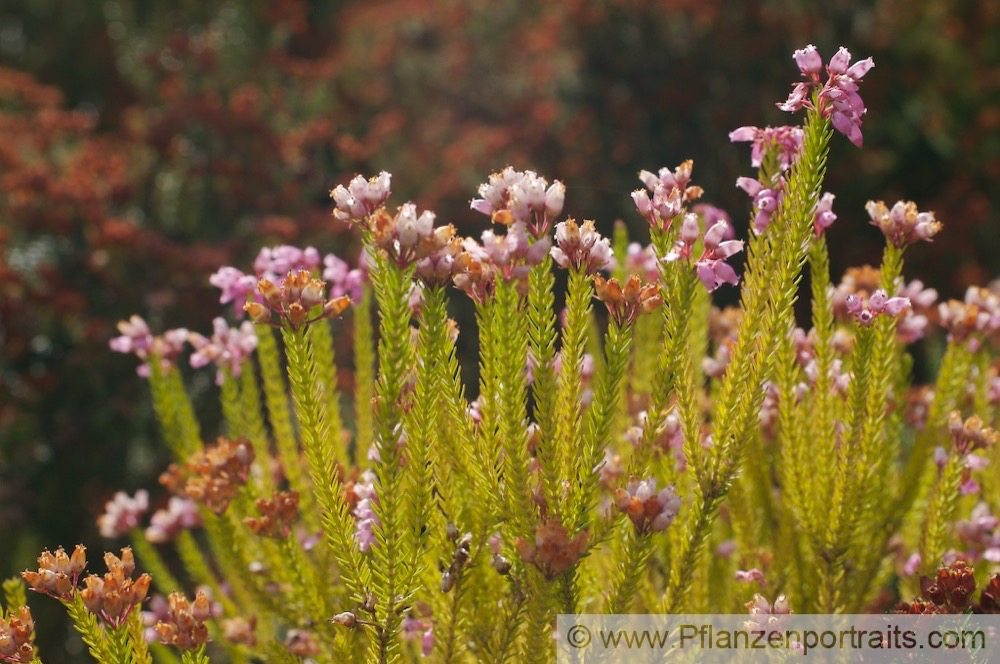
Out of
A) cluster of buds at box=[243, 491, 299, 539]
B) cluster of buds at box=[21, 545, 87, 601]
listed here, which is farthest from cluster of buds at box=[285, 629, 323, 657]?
cluster of buds at box=[21, 545, 87, 601]

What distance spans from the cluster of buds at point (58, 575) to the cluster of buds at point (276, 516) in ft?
1.23

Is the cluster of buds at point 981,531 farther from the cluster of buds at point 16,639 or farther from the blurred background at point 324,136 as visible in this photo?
the blurred background at point 324,136

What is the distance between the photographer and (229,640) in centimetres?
225

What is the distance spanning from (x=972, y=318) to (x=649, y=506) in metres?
1.22

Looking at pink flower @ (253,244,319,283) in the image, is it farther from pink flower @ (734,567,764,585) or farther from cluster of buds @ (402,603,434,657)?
pink flower @ (734,567,764,585)

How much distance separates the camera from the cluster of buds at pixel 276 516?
6.23 ft

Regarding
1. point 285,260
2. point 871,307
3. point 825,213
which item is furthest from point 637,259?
point 285,260

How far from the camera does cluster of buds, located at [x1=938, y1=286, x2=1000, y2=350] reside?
89.8 inches

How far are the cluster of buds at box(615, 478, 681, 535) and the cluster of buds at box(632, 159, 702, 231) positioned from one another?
0.46 meters

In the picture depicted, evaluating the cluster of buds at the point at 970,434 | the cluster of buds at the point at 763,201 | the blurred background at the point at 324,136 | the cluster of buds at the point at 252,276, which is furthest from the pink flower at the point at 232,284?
the blurred background at the point at 324,136

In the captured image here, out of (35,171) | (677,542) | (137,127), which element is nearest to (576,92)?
(137,127)

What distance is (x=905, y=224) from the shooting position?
187 cm

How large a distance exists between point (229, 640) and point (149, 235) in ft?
11.8

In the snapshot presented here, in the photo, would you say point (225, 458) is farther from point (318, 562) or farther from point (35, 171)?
point (35, 171)
